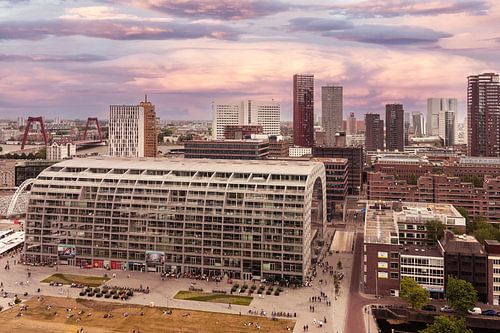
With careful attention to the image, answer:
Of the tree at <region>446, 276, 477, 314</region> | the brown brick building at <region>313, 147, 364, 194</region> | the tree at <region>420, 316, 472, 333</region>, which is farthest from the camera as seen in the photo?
the brown brick building at <region>313, 147, 364, 194</region>

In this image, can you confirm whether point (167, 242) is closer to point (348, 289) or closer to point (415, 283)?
point (348, 289)

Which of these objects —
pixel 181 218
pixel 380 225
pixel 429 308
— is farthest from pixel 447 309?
pixel 181 218

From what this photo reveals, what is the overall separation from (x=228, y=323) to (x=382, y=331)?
20913 millimetres

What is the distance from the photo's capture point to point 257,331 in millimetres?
69125

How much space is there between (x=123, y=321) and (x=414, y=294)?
40.7m

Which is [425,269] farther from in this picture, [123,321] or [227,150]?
[227,150]

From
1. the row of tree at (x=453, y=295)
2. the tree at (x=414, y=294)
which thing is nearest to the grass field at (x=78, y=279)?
the tree at (x=414, y=294)

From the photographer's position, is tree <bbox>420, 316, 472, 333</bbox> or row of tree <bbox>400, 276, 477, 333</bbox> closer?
tree <bbox>420, 316, 472, 333</bbox>

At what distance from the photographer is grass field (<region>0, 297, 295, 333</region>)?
69375mm

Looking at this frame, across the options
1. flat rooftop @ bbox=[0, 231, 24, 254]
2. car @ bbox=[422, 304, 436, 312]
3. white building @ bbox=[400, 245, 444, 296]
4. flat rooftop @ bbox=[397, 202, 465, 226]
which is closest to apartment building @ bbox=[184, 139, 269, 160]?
flat rooftop @ bbox=[397, 202, 465, 226]

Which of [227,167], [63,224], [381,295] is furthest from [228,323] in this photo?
[63,224]

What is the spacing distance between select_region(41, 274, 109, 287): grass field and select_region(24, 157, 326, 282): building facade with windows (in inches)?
231

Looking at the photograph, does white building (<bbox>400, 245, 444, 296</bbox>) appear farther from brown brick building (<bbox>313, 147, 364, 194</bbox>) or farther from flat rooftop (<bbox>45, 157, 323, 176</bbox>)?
brown brick building (<bbox>313, 147, 364, 194</bbox>)

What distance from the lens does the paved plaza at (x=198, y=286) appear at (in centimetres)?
7544
